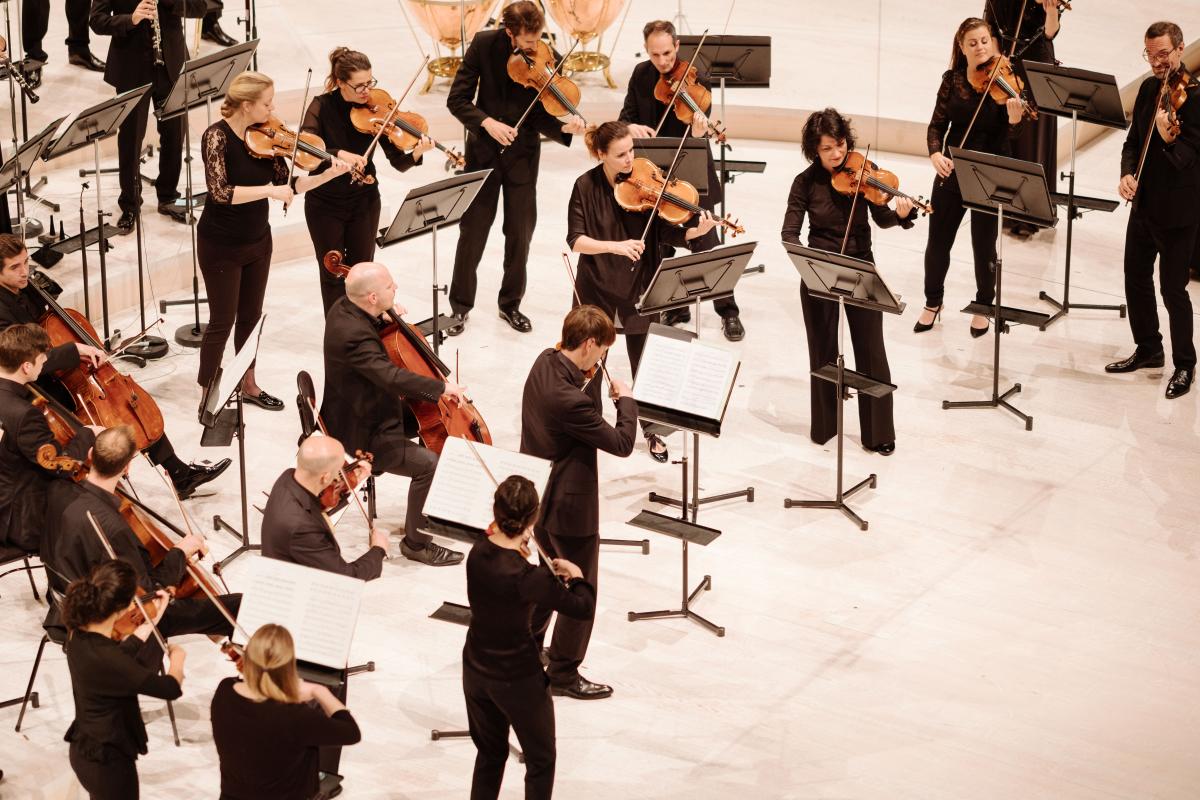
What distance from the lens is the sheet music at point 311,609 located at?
432 centimetres

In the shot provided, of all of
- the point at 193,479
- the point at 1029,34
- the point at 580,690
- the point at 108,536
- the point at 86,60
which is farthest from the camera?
the point at 86,60

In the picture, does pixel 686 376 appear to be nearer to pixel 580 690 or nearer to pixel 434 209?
pixel 580 690

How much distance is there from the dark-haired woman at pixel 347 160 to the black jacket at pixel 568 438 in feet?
6.81

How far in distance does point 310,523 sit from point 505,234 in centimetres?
333

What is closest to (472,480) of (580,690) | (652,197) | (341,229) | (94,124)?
(580,690)

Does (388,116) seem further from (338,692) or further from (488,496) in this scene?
(338,692)

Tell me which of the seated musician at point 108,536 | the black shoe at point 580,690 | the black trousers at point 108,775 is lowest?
the black shoe at point 580,690

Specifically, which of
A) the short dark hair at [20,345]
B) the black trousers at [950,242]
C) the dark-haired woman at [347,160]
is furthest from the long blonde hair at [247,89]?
the black trousers at [950,242]

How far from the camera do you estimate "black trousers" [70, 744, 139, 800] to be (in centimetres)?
433

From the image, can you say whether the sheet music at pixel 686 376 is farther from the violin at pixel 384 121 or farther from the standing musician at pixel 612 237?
the violin at pixel 384 121

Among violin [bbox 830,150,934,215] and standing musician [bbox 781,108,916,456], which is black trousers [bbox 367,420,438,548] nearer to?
standing musician [bbox 781,108,916,456]

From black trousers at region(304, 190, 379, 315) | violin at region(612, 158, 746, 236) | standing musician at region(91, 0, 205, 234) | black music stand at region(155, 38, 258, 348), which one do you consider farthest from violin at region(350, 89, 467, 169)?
standing musician at region(91, 0, 205, 234)

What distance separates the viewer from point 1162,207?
7195 mm

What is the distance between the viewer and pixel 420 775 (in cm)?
500
